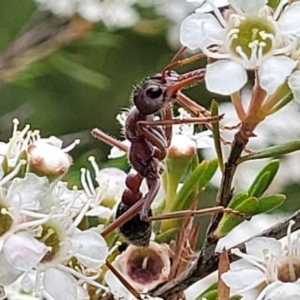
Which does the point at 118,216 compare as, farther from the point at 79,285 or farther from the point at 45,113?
the point at 45,113

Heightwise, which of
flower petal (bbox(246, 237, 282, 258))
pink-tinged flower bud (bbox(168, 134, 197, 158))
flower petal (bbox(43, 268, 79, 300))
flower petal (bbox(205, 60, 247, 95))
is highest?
flower petal (bbox(205, 60, 247, 95))

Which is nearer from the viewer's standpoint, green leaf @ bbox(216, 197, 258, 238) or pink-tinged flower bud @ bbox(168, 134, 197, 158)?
green leaf @ bbox(216, 197, 258, 238)

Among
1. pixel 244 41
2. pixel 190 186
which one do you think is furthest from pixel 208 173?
pixel 244 41

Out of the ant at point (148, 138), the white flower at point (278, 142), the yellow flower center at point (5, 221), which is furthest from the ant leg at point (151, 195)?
the white flower at point (278, 142)

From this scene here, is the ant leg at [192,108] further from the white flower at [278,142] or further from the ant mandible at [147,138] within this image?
the white flower at [278,142]

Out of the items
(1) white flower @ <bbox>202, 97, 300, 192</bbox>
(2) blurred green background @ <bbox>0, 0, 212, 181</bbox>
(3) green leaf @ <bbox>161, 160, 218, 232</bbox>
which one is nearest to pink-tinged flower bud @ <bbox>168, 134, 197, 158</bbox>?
(3) green leaf @ <bbox>161, 160, 218, 232</bbox>

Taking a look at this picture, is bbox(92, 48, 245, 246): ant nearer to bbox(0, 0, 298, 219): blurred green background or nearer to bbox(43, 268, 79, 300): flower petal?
bbox(43, 268, 79, 300): flower petal

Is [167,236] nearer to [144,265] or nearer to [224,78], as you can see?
[144,265]
